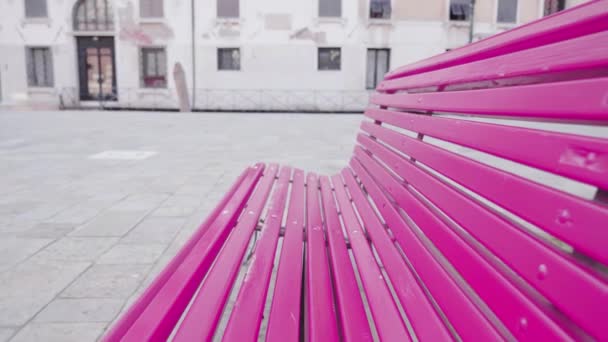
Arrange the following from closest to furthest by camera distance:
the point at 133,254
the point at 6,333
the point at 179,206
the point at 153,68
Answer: the point at 6,333 < the point at 133,254 < the point at 179,206 < the point at 153,68

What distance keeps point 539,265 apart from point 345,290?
2.14 feet

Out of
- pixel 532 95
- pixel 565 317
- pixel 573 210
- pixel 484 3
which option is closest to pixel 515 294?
pixel 565 317

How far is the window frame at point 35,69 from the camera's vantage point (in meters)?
22.6

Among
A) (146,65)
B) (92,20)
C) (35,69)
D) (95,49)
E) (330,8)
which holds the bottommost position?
(35,69)

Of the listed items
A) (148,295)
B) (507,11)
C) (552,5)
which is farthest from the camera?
(552,5)

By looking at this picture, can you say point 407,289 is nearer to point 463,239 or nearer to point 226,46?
point 463,239

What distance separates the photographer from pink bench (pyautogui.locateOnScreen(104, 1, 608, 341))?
712mm

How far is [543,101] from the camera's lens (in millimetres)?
838

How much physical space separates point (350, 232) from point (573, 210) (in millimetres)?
1202

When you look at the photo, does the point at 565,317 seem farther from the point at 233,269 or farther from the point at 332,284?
the point at 233,269

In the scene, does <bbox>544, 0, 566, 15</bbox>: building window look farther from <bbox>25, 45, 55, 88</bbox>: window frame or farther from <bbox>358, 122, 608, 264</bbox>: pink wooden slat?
<bbox>358, 122, 608, 264</bbox>: pink wooden slat

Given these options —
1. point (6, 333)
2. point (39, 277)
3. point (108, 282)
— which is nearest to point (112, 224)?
point (39, 277)

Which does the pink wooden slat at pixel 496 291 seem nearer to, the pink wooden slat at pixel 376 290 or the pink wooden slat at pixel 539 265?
the pink wooden slat at pixel 539 265

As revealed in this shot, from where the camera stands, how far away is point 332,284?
1.51 meters
